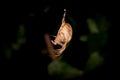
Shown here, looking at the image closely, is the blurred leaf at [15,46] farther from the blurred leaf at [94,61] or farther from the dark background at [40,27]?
the blurred leaf at [94,61]

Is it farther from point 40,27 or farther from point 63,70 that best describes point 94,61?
point 40,27

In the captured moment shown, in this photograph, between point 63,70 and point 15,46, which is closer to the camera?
point 63,70

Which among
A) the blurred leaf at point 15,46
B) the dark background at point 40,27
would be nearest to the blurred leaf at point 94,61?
the dark background at point 40,27

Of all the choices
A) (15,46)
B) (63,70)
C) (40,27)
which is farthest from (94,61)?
(15,46)

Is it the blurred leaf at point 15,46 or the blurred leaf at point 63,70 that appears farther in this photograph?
the blurred leaf at point 15,46

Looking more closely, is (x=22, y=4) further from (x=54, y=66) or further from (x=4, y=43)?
(x=54, y=66)

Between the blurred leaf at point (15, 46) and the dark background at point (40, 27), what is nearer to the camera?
the dark background at point (40, 27)

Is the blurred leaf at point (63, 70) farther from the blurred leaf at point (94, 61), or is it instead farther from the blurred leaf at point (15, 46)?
the blurred leaf at point (15, 46)

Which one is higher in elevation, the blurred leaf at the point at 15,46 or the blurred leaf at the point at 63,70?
the blurred leaf at the point at 15,46

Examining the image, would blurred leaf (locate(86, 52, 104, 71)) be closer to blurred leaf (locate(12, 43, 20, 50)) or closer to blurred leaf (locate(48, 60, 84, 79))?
blurred leaf (locate(48, 60, 84, 79))
